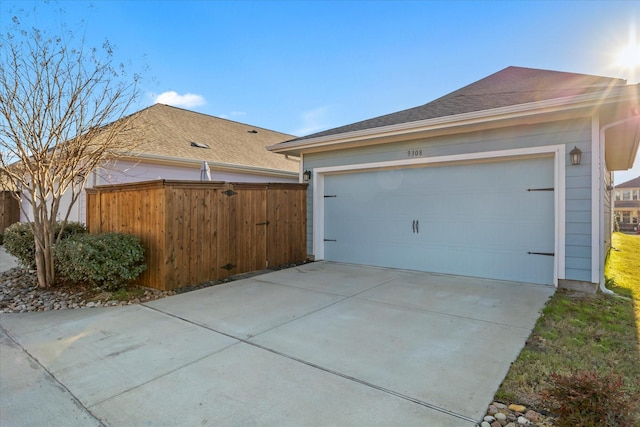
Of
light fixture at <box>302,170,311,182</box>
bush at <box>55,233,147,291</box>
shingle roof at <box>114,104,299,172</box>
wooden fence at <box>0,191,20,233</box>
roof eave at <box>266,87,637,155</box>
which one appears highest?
shingle roof at <box>114,104,299,172</box>

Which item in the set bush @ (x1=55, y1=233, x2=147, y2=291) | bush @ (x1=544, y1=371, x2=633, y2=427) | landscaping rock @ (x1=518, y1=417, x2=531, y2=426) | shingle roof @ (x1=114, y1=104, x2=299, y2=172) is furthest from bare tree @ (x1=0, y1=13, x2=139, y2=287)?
bush @ (x1=544, y1=371, x2=633, y2=427)

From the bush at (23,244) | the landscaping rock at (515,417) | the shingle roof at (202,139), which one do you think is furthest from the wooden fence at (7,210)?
the landscaping rock at (515,417)

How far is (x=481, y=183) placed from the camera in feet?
20.0

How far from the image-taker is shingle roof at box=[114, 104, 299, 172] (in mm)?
9156

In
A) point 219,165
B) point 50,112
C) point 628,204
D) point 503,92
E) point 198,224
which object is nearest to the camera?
point 50,112

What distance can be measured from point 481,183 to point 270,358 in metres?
4.88

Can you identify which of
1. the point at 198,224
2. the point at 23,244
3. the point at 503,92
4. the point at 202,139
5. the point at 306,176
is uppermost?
the point at 503,92

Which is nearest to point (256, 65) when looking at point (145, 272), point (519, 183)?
point (145, 272)

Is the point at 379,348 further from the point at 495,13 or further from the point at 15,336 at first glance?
the point at 495,13

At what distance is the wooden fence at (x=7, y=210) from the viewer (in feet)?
39.7

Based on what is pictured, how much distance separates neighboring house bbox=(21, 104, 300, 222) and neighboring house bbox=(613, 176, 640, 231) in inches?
1444

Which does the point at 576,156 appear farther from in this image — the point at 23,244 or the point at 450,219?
the point at 23,244

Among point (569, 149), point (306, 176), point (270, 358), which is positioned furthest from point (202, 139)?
point (569, 149)

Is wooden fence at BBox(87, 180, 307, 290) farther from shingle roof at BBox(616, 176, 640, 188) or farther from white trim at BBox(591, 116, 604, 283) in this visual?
shingle roof at BBox(616, 176, 640, 188)
